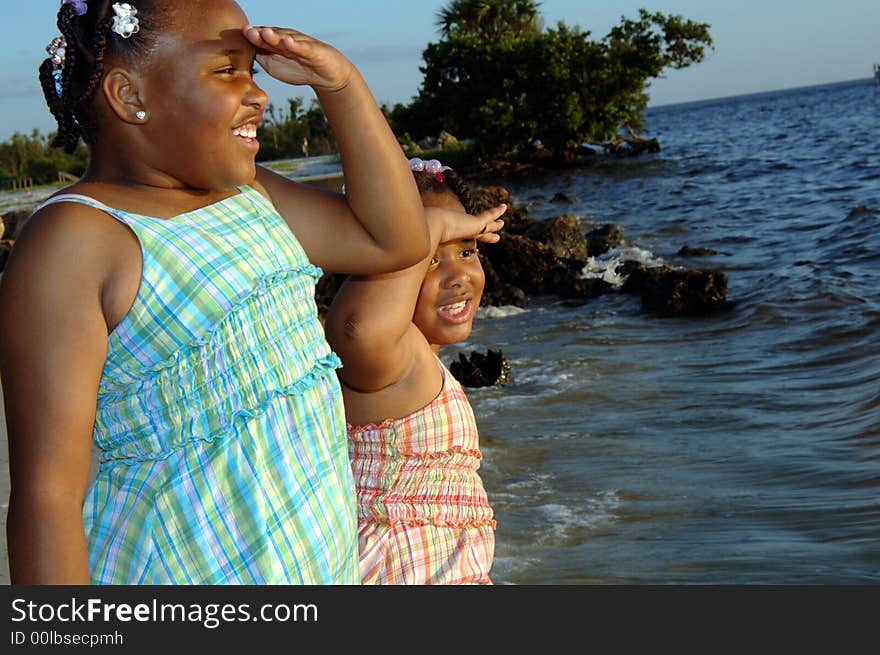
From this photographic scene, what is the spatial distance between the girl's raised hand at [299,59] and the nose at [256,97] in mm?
62

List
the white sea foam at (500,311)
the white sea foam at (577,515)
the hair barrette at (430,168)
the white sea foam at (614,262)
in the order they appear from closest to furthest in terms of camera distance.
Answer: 1. the hair barrette at (430,168)
2. the white sea foam at (577,515)
3. the white sea foam at (500,311)
4. the white sea foam at (614,262)

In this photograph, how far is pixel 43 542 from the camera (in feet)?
5.20

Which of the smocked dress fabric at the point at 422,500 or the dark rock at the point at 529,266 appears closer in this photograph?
the smocked dress fabric at the point at 422,500

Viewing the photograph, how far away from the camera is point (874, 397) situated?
318 inches

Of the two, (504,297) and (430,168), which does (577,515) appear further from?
(504,297)

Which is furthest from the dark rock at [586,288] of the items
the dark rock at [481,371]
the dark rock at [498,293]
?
the dark rock at [481,371]

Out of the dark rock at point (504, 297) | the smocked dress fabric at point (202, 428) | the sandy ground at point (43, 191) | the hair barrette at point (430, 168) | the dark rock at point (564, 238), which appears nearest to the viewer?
the smocked dress fabric at point (202, 428)

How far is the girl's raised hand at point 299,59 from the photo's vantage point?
176 cm

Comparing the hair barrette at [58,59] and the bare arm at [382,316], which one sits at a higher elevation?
the hair barrette at [58,59]

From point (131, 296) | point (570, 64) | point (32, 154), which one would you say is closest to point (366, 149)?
point (131, 296)

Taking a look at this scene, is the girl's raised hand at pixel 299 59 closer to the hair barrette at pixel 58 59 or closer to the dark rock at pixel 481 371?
the hair barrette at pixel 58 59

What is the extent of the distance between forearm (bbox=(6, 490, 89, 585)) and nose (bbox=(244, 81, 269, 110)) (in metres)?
0.69

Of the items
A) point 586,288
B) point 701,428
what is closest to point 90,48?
point 701,428

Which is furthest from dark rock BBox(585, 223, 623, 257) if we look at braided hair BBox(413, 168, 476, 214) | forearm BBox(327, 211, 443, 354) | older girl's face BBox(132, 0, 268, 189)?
older girl's face BBox(132, 0, 268, 189)
